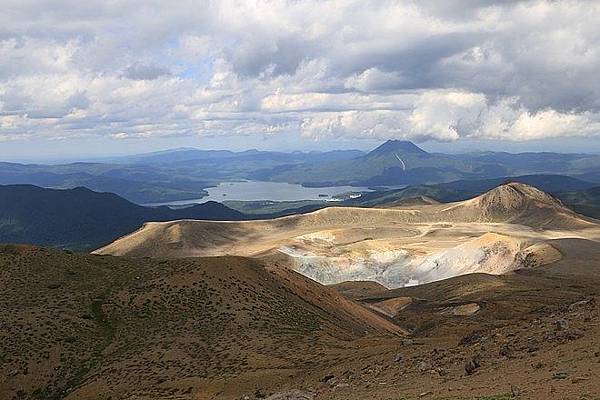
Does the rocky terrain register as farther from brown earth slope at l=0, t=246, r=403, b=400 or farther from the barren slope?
the barren slope

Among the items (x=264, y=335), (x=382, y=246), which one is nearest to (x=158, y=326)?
(x=264, y=335)

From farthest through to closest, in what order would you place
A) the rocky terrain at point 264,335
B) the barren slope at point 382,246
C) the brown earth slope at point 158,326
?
1. the barren slope at point 382,246
2. the brown earth slope at point 158,326
3. the rocky terrain at point 264,335

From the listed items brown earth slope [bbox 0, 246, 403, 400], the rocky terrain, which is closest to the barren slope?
the rocky terrain

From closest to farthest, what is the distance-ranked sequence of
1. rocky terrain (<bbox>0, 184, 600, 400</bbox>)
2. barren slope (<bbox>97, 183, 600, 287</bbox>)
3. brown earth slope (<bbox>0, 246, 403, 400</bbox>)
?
rocky terrain (<bbox>0, 184, 600, 400</bbox>) < brown earth slope (<bbox>0, 246, 403, 400</bbox>) < barren slope (<bbox>97, 183, 600, 287</bbox>)

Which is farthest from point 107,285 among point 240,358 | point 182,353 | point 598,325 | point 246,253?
point 246,253

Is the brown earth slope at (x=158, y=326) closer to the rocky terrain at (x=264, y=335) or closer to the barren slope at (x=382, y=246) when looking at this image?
the rocky terrain at (x=264, y=335)

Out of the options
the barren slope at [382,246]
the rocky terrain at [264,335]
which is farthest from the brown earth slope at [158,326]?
the barren slope at [382,246]

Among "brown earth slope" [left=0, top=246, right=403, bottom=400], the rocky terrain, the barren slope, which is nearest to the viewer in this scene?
the rocky terrain

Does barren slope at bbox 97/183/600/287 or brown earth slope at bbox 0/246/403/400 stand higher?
brown earth slope at bbox 0/246/403/400

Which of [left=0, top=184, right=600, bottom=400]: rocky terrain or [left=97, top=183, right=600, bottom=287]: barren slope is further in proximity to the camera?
[left=97, top=183, right=600, bottom=287]: barren slope

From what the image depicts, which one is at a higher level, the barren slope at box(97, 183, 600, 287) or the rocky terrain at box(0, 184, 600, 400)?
the rocky terrain at box(0, 184, 600, 400)

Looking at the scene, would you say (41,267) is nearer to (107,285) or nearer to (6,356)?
(107,285)
